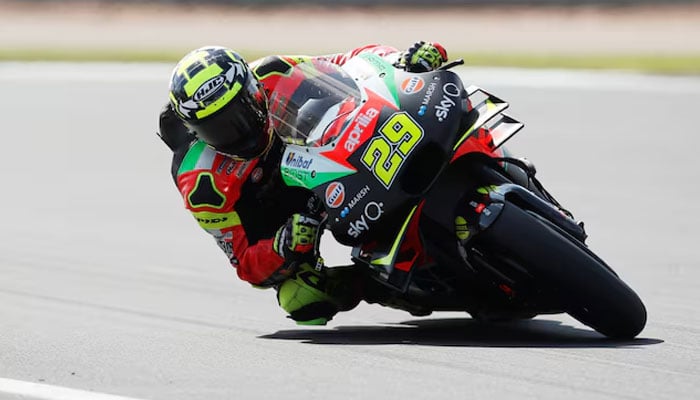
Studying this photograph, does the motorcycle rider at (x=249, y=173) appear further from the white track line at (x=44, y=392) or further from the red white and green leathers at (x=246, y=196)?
the white track line at (x=44, y=392)

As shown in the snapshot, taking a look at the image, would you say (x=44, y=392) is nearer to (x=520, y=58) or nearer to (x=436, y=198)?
(x=436, y=198)

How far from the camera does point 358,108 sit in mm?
5797

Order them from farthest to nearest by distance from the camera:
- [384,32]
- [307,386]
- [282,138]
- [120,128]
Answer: [384,32], [120,128], [282,138], [307,386]

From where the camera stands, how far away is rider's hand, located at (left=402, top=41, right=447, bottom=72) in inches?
248

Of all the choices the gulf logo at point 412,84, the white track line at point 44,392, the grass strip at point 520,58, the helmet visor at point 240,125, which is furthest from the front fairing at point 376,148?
the grass strip at point 520,58

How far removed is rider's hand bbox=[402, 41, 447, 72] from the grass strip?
1259 cm

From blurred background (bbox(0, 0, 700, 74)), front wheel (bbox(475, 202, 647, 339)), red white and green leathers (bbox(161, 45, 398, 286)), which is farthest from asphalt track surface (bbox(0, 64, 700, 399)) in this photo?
blurred background (bbox(0, 0, 700, 74))

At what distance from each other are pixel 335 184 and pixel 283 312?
1.87 meters

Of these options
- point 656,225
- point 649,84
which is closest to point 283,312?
point 656,225

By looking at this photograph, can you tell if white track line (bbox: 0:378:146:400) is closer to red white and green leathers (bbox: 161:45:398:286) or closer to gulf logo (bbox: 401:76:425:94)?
red white and green leathers (bbox: 161:45:398:286)

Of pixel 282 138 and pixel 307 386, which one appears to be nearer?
pixel 307 386

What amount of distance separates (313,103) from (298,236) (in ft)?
1.96

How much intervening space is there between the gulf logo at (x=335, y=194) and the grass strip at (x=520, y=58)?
13.5 meters

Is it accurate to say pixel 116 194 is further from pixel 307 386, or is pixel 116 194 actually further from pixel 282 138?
pixel 307 386
